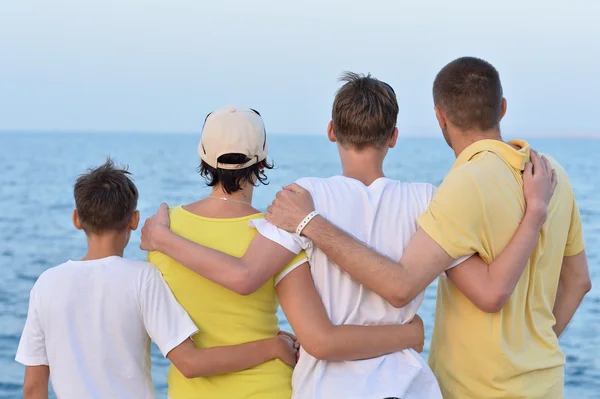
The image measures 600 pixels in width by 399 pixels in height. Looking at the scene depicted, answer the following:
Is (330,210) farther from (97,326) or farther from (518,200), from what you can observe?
(97,326)

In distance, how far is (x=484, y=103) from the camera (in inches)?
102

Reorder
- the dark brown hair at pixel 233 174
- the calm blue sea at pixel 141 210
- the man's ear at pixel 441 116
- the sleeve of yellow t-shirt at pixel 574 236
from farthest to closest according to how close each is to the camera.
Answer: the calm blue sea at pixel 141 210 → the sleeve of yellow t-shirt at pixel 574 236 → the man's ear at pixel 441 116 → the dark brown hair at pixel 233 174

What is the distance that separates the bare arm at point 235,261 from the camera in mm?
2352

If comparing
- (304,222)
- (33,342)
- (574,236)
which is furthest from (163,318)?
(574,236)

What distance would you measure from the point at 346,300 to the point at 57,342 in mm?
880

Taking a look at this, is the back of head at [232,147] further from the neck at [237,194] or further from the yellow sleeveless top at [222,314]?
the yellow sleeveless top at [222,314]

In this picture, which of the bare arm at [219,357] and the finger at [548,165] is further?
the finger at [548,165]

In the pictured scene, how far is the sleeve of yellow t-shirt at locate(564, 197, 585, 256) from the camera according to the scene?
9.06ft

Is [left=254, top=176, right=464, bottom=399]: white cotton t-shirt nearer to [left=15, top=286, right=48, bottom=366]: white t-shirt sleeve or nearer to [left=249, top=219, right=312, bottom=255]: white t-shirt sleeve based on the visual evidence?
[left=249, top=219, right=312, bottom=255]: white t-shirt sleeve

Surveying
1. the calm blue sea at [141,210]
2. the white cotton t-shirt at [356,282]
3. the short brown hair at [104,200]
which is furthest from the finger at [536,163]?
the calm blue sea at [141,210]

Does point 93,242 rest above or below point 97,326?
above

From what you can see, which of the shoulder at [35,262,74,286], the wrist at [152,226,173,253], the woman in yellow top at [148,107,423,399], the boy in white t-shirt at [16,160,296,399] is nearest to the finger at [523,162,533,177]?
the woman in yellow top at [148,107,423,399]

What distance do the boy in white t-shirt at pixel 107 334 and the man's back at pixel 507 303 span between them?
0.56m

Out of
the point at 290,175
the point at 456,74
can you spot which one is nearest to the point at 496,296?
the point at 456,74
